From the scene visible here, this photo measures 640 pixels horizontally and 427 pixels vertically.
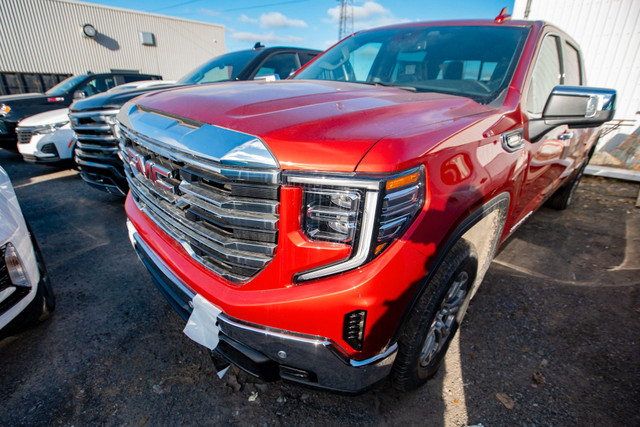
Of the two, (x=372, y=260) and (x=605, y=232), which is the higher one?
(x=372, y=260)

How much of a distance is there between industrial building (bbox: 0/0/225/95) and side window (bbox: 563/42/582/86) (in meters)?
25.9

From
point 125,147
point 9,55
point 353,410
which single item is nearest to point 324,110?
point 125,147

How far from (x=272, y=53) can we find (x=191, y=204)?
415 centimetres

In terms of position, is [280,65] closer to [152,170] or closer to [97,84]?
[152,170]

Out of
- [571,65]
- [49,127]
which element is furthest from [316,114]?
[49,127]

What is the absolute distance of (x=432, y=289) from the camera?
1460 millimetres

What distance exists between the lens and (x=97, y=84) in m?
7.72

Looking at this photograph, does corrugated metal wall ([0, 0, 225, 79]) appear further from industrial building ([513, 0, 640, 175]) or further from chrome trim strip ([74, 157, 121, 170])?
industrial building ([513, 0, 640, 175])

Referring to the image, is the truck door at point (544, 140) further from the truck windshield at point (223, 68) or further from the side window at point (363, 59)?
the truck windshield at point (223, 68)

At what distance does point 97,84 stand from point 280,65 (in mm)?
5532

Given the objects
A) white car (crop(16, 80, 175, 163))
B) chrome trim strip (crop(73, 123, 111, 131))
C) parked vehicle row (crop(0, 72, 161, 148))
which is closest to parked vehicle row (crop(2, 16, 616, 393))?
chrome trim strip (crop(73, 123, 111, 131))

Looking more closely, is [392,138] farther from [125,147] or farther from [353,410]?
[125,147]

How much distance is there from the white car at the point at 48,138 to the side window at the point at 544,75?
5700 millimetres

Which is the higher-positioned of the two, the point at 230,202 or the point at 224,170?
the point at 224,170
